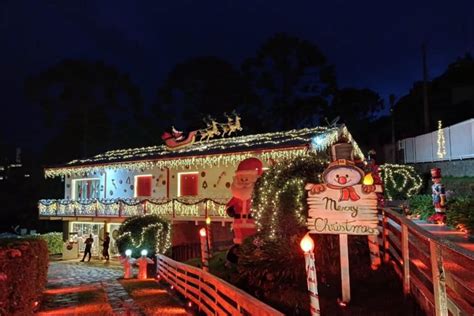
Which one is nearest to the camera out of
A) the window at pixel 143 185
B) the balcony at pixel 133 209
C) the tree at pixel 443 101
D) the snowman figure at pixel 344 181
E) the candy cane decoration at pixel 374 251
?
the snowman figure at pixel 344 181

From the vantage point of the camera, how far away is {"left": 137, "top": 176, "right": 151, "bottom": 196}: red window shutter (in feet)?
86.3

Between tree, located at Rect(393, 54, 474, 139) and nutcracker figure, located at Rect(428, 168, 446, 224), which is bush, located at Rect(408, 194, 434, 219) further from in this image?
tree, located at Rect(393, 54, 474, 139)

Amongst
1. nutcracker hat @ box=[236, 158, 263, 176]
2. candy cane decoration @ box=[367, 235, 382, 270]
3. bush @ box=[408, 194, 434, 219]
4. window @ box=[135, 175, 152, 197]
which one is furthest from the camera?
window @ box=[135, 175, 152, 197]

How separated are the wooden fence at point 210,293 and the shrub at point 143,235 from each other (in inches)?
173

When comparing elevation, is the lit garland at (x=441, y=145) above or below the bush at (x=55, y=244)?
above

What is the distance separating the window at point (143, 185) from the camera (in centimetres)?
2630

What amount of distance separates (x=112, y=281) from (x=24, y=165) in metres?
40.4

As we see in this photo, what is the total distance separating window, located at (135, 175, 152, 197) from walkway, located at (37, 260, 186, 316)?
5946 millimetres

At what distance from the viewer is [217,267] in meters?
13.5

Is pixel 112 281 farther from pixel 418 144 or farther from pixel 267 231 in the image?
pixel 418 144

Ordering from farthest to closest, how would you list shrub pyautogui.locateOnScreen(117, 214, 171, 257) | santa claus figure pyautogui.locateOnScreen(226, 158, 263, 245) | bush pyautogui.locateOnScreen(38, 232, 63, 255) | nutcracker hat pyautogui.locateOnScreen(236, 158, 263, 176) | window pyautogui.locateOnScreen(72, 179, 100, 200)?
bush pyautogui.locateOnScreen(38, 232, 63, 255) → window pyautogui.locateOnScreen(72, 179, 100, 200) → shrub pyautogui.locateOnScreen(117, 214, 171, 257) → nutcracker hat pyautogui.locateOnScreen(236, 158, 263, 176) → santa claus figure pyautogui.locateOnScreen(226, 158, 263, 245)

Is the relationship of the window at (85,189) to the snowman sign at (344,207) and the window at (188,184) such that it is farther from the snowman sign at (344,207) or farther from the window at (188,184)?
the snowman sign at (344,207)

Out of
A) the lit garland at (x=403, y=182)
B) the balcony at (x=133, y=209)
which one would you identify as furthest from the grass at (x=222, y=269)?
the lit garland at (x=403, y=182)

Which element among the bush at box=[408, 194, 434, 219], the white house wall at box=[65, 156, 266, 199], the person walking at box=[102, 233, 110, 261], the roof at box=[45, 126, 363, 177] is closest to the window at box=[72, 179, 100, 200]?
the white house wall at box=[65, 156, 266, 199]
